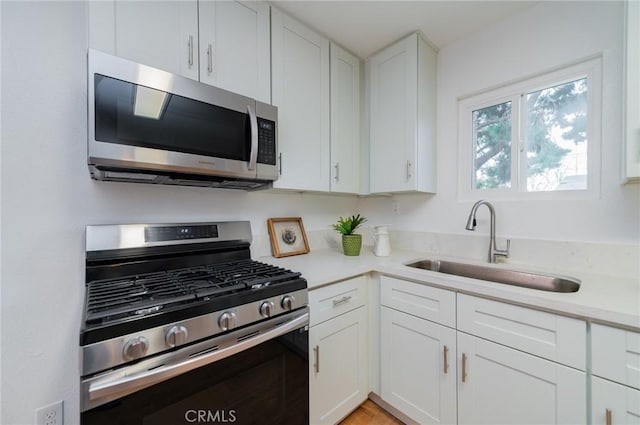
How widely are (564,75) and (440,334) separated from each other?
163 cm

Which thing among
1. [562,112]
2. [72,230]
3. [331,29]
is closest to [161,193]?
[72,230]

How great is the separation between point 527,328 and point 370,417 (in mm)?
1042

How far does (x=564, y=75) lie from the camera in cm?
146

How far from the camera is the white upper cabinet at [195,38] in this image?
1006 millimetres

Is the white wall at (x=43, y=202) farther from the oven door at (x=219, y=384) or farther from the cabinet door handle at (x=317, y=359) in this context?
the cabinet door handle at (x=317, y=359)

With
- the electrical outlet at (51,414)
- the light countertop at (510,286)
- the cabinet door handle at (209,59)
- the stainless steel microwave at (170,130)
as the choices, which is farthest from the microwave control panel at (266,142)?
the electrical outlet at (51,414)

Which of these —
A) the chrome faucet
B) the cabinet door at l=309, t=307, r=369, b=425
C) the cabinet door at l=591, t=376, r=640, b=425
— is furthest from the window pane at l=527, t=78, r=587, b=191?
the cabinet door at l=309, t=307, r=369, b=425

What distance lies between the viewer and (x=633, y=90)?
1.02 meters

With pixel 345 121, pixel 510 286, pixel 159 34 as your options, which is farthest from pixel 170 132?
pixel 510 286

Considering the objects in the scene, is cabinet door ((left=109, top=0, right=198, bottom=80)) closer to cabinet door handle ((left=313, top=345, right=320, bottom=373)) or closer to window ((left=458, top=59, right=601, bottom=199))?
cabinet door handle ((left=313, top=345, right=320, bottom=373))

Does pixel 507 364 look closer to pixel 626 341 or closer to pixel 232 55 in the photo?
pixel 626 341

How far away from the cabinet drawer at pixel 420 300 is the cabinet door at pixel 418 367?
0.13ft

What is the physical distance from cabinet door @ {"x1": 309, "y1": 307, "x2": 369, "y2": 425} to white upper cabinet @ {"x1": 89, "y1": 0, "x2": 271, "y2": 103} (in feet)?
4.42

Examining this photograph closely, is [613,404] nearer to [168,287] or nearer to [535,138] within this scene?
[535,138]
